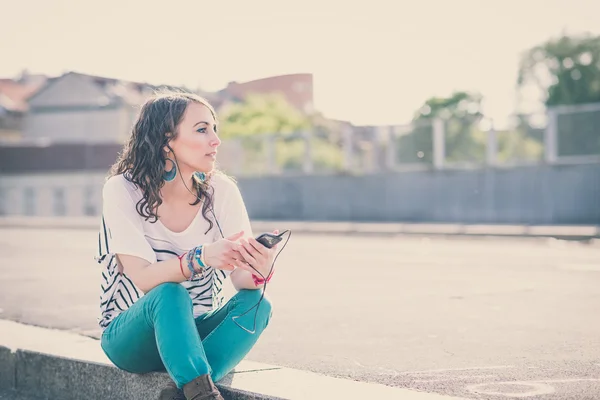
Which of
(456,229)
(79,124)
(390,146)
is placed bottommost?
(456,229)

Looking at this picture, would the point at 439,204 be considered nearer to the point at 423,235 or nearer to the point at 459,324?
the point at 423,235

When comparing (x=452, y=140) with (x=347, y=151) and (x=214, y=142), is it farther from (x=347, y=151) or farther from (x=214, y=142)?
(x=214, y=142)

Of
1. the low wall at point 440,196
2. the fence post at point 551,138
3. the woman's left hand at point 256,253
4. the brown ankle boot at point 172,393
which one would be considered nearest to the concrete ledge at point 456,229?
the low wall at point 440,196

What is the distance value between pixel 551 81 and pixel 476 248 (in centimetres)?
5031

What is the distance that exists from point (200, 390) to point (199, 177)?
3.60 feet

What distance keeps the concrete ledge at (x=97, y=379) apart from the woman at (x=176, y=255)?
11cm

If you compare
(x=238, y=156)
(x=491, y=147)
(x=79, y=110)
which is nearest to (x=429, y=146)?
(x=491, y=147)

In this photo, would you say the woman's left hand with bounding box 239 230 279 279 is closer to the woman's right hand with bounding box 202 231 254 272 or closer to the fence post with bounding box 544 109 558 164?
the woman's right hand with bounding box 202 231 254 272

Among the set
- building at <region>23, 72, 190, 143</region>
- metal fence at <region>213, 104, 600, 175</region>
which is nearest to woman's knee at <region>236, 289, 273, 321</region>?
metal fence at <region>213, 104, 600, 175</region>

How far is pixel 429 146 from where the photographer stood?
2095cm

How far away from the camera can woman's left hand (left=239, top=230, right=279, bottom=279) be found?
3469 millimetres

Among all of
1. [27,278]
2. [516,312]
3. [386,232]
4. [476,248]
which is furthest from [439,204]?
[516,312]

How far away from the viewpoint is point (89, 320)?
20.2 feet

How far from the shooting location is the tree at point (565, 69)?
189 ft
